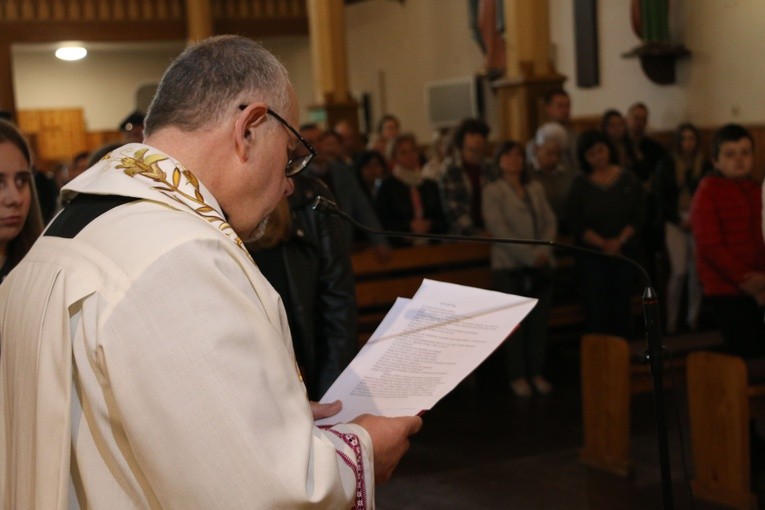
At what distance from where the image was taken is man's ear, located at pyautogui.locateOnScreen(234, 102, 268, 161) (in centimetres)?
152

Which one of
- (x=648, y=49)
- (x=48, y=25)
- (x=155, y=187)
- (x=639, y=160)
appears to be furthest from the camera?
(x=48, y=25)

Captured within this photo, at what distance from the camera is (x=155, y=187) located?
4.85 feet

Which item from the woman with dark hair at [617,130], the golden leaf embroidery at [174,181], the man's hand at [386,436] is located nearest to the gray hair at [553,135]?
the woman with dark hair at [617,130]

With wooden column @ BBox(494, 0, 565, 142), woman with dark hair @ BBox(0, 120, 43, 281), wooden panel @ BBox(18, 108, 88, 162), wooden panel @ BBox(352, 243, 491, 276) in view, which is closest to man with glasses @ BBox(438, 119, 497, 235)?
wooden panel @ BBox(352, 243, 491, 276)

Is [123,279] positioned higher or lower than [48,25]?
lower

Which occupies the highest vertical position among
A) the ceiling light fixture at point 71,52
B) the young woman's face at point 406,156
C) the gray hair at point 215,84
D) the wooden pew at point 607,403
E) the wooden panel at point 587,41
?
the ceiling light fixture at point 71,52

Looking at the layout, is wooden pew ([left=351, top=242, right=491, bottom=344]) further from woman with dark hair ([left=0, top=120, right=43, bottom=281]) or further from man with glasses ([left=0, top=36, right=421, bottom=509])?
man with glasses ([left=0, top=36, right=421, bottom=509])

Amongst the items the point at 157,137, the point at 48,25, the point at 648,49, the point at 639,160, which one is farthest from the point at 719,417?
the point at 48,25

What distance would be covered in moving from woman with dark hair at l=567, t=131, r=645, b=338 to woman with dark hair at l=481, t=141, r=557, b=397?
0.68 ft

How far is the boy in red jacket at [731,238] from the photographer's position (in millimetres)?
4598

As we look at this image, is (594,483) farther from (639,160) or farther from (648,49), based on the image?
(648,49)

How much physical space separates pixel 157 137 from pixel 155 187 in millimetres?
125

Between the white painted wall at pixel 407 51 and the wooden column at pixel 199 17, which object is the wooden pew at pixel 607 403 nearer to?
the white painted wall at pixel 407 51

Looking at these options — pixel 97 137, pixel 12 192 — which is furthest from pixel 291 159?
pixel 97 137
